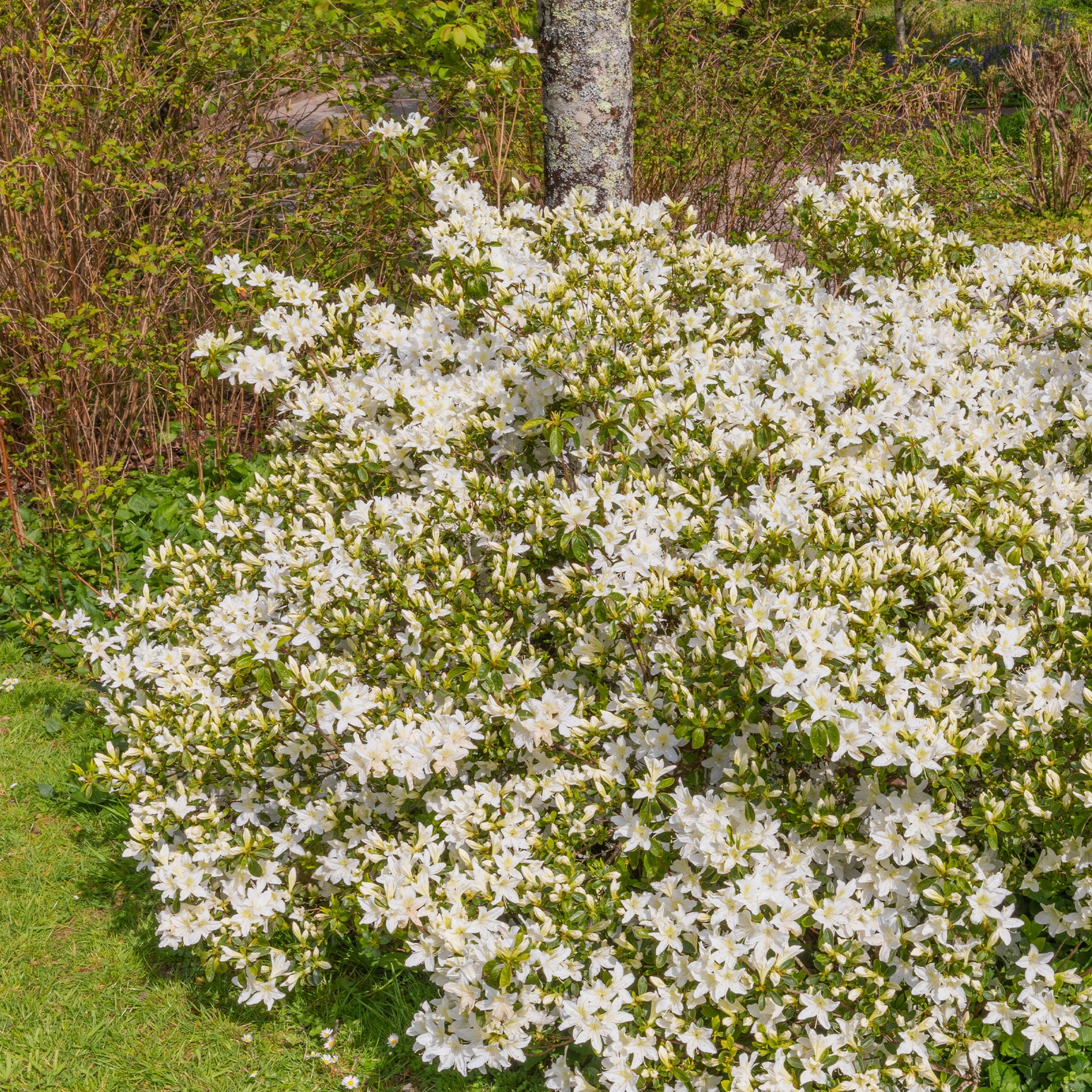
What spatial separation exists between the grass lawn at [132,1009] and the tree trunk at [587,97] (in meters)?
3.29

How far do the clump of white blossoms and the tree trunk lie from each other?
1284 mm

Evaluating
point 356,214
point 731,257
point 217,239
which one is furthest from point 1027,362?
point 217,239

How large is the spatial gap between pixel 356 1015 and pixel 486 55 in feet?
19.4

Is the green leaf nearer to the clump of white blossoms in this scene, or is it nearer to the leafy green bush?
the clump of white blossoms

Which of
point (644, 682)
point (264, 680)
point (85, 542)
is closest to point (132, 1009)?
point (264, 680)

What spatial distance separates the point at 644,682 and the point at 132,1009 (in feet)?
5.91

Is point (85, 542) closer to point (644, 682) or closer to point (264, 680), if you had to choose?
point (264, 680)

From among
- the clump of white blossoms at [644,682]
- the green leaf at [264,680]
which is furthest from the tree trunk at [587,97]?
the green leaf at [264,680]

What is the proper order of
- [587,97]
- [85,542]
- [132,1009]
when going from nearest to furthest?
[132,1009] → [587,97] → [85,542]

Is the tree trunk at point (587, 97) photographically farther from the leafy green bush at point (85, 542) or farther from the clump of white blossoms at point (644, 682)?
the leafy green bush at point (85, 542)

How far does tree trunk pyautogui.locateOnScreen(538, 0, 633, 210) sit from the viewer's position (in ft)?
14.8

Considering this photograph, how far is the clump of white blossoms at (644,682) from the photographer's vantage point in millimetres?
2355

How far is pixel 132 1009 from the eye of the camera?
3.08 metres

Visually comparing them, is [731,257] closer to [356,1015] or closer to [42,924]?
[356,1015]
